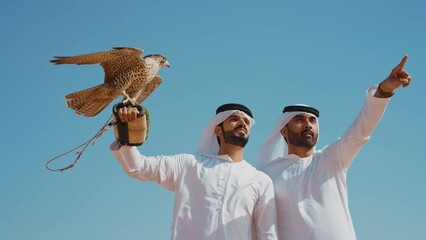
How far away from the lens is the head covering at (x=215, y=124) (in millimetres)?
3971

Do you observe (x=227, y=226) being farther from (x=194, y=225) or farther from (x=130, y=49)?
(x=130, y=49)

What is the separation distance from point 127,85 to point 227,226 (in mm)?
1416

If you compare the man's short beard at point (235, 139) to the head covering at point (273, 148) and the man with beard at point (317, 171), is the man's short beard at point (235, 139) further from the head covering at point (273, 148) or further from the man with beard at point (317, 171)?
the head covering at point (273, 148)

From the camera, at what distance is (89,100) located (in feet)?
12.9

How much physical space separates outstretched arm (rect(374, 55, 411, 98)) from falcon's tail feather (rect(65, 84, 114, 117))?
6.88ft

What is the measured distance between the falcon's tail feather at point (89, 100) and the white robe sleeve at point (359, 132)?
1845mm

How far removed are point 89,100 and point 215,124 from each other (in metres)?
1.05

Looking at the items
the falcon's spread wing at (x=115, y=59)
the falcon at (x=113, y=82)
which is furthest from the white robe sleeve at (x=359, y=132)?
the falcon's spread wing at (x=115, y=59)

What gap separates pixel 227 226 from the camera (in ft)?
11.2

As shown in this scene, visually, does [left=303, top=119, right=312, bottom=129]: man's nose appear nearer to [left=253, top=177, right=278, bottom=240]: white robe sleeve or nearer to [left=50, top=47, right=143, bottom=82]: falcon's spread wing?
[left=253, top=177, right=278, bottom=240]: white robe sleeve

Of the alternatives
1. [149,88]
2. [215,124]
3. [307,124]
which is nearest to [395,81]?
[307,124]

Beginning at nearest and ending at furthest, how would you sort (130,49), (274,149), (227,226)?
1. (227,226)
2. (130,49)
3. (274,149)

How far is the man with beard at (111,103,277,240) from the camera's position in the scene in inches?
135

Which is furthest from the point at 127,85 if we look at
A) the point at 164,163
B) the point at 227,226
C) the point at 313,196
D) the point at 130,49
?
the point at 313,196
